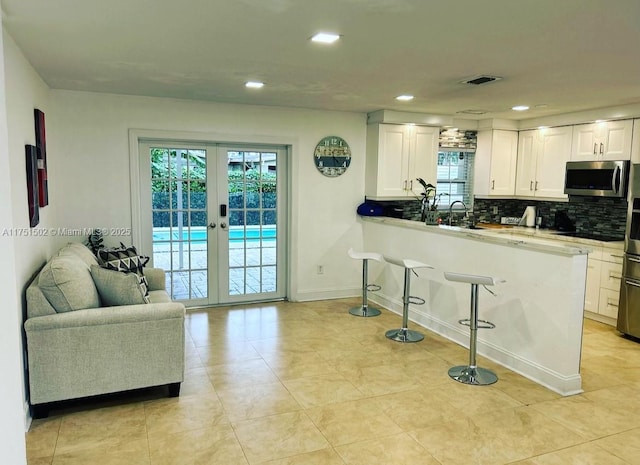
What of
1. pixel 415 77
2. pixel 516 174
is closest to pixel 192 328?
pixel 415 77

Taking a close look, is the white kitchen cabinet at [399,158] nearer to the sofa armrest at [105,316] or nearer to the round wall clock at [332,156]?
the round wall clock at [332,156]

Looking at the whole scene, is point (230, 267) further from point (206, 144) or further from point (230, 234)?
point (206, 144)

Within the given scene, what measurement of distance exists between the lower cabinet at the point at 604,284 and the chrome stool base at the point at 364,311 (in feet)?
7.00

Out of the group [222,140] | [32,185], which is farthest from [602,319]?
[32,185]

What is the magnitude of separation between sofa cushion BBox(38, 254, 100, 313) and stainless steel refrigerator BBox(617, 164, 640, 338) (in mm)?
4684

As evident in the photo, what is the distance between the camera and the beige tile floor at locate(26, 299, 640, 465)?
2637mm

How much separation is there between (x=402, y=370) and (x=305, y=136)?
2.99 metres

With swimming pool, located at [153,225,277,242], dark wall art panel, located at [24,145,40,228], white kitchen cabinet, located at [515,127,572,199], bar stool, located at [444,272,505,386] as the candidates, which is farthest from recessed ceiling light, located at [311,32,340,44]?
white kitchen cabinet, located at [515,127,572,199]

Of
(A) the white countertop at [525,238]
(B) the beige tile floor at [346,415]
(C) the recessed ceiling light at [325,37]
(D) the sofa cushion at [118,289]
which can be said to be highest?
(C) the recessed ceiling light at [325,37]

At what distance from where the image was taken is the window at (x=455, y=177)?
6.51 metres

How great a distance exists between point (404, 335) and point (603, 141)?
317cm

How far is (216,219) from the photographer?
5.43m

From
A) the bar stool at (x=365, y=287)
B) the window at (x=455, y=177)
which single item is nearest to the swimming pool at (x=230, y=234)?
the bar stool at (x=365, y=287)

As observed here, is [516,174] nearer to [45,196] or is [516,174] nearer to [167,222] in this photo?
[167,222]
